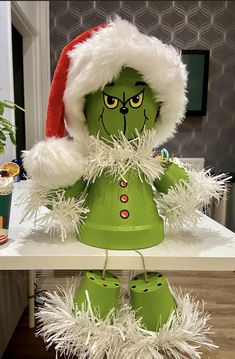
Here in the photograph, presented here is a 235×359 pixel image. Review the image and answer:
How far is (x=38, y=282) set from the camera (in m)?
1.25

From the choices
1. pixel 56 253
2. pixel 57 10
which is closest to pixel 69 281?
pixel 56 253

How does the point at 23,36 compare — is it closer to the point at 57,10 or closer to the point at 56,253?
the point at 57,10

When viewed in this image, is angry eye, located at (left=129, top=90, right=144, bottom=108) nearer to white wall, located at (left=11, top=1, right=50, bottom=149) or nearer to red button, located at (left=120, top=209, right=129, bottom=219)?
red button, located at (left=120, top=209, right=129, bottom=219)

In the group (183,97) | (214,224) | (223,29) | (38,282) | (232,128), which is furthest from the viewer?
(232,128)

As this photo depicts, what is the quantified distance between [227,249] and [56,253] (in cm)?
28

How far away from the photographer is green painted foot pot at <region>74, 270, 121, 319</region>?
0.48 meters

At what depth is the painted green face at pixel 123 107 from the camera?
52cm

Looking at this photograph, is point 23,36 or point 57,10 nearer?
point 23,36

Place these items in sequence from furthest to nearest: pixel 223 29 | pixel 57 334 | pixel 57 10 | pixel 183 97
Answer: pixel 223 29 < pixel 57 10 < pixel 183 97 < pixel 57 334

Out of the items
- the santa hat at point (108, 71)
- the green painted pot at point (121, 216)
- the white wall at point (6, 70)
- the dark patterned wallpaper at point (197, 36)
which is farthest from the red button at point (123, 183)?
the dark patterned wallpaper at point (197, 36)

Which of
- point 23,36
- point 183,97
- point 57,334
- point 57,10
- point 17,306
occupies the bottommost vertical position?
point 17,306

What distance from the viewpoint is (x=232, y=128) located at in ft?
6.21

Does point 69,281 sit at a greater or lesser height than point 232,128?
lesser

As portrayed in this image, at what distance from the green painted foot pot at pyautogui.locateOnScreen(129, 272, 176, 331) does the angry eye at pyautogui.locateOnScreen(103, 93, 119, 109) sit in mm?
288
